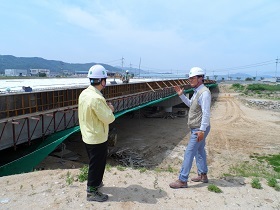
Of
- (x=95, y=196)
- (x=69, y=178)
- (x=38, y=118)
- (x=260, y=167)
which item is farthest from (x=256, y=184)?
(x=260, y=167)

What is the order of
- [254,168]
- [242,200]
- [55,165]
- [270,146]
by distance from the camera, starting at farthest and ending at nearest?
[270,146] < [254,168] < [55,165] < [242,200]

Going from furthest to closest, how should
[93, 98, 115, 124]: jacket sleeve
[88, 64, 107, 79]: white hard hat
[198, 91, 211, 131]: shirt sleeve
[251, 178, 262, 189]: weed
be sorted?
[251, 178, 262, 189]: weed
[198, 91, 211, 131]: shirt sleeve
[88, 64, 107, 79]: white hard hat
[93, 98, 115, 124]: jacket sleeve

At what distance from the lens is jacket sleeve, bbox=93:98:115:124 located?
12.2 feet

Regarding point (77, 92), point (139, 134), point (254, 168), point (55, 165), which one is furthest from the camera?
point (139, 134)

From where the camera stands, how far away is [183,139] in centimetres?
1995

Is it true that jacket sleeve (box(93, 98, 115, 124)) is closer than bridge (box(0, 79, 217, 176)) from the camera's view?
Result: Yes

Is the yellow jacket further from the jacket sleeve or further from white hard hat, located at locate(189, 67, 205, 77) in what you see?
white hard hat, located at locate(189, 67, 205, 77)

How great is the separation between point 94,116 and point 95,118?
0.04 metres

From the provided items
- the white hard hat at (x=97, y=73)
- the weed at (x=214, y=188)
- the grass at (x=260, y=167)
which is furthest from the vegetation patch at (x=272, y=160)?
the white hard hat at (x=97, y=73)

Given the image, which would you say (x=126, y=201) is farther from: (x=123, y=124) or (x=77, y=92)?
(x=123, y=124)

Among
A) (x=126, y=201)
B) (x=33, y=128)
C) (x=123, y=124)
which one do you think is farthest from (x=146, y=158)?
(x=126, y=201)

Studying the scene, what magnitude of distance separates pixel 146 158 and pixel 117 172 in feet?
32.8

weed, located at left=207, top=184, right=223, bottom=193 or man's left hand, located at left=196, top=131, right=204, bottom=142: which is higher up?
man's left hand, located at left=196, top=131, right=204, bottom=142

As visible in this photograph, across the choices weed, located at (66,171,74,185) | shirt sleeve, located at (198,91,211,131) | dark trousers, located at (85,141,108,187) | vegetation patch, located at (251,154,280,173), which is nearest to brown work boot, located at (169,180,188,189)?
shirt sleeve, located at (198,91,211,131)
